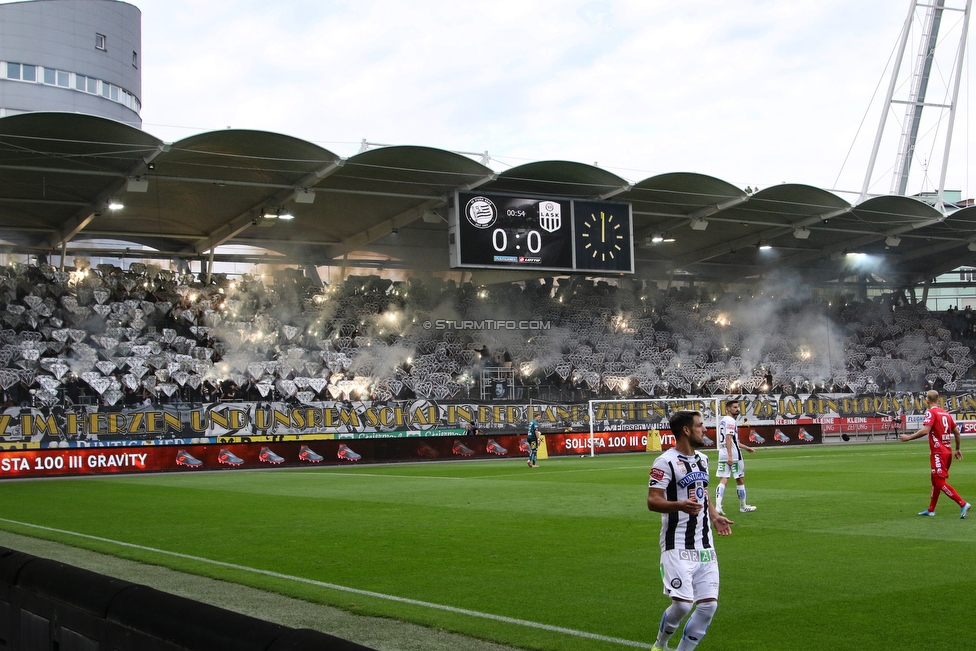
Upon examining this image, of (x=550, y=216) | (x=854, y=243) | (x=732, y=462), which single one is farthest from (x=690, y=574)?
(x=854, y=243)

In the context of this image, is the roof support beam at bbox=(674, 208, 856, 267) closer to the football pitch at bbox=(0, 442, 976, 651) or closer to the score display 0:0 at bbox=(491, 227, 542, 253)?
the score display 0:0 at bbox=(491, 227, 542, 253)

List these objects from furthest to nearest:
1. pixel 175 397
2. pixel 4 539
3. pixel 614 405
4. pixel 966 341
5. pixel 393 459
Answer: pixel 966 341 < pixel 614 405 < pixel 175 397 < pixel 393 459 < pixel 4 539

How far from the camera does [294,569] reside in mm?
11352

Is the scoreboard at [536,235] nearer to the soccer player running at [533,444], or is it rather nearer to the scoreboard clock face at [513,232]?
the scoreboard clock face at [513,232]

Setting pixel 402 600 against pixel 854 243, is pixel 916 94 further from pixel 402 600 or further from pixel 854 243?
pixel 402 600

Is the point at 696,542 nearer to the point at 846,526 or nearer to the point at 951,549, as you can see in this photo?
the point at 951,549

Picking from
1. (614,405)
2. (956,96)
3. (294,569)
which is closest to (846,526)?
(294,569)

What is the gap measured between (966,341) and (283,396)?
41.1 metres

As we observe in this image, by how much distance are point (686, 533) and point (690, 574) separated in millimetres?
Answer: 268

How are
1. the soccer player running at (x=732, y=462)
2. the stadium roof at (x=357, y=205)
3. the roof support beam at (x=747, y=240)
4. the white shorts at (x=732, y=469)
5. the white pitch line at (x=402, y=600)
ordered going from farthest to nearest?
the roof support beam at (x=747, y=240) < the stadium roof at (x=357, y=205) < the white shorts at (x=732, y=469) < the soccer player running at (x=732, y=462) < the white pitch line at (x=402, y=600)

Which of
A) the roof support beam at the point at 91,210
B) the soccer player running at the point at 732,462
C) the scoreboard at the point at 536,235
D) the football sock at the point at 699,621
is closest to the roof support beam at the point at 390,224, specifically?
the scoreboard at the point at 536,235

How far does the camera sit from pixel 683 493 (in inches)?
261

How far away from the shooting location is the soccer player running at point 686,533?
6387 mm

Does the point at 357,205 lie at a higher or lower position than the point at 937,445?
higher
